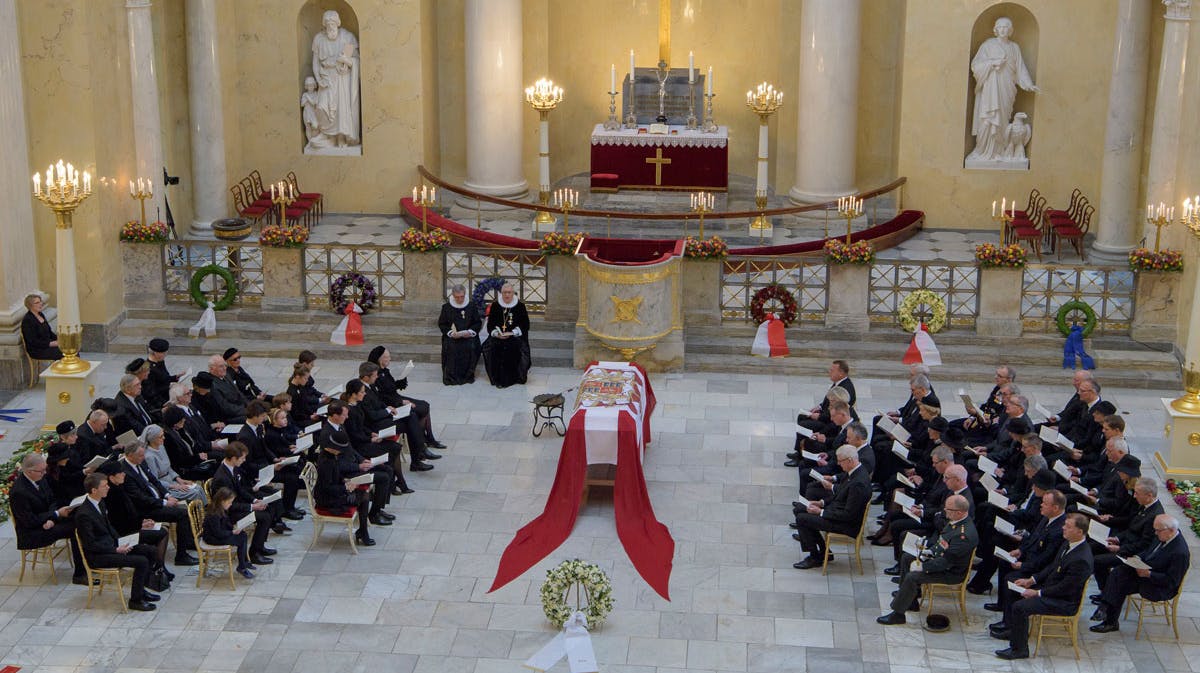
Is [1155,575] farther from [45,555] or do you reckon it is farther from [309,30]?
[309,30]

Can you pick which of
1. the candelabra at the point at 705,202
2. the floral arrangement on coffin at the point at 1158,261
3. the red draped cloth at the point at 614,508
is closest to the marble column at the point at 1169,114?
the floral arrangement on coffin at the point at 1158,261

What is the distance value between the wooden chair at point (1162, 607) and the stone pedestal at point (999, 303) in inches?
261

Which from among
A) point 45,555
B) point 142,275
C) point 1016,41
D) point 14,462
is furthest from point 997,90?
point 45,555

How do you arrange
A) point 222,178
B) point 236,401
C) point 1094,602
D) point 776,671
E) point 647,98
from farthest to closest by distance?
point 647,98
point 222,178
point 236,401
point 1094,602
point 776,671

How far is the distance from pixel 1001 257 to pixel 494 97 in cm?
935

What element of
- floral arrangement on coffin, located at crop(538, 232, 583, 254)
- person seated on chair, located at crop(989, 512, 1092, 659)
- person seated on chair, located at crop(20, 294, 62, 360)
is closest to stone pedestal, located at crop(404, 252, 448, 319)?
floral arrangement on coffin, located at crop(538, 232, 583, 254)

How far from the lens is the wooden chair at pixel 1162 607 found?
13.3 m

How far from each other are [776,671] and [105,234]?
12.0 meters

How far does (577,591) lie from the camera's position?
13.5 meters

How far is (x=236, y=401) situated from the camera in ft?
55.7

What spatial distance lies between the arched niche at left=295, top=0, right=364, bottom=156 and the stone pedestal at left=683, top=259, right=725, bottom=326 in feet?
25.3

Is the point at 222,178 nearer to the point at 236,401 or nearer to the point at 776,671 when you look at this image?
the point at 236,401

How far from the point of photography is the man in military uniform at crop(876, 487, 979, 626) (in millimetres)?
13242

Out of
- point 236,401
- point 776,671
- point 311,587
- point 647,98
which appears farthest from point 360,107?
point 776,671
